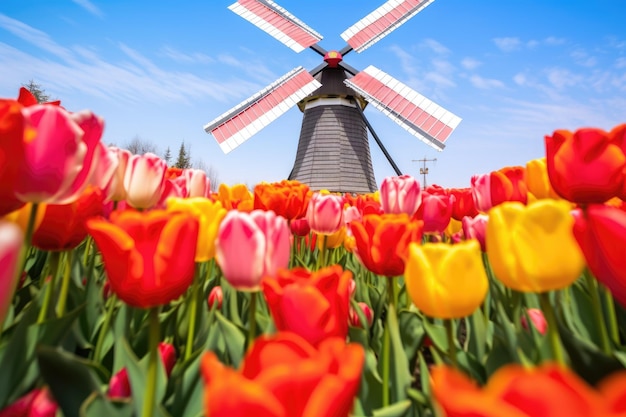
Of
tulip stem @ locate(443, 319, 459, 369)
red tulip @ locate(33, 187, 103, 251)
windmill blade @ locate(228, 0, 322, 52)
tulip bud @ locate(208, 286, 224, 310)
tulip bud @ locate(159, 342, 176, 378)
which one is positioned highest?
windmill blade @ locate(228, 0, 322, 52)

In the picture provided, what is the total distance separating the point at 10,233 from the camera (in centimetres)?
35

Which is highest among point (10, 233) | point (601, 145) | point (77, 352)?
point (601, 145)

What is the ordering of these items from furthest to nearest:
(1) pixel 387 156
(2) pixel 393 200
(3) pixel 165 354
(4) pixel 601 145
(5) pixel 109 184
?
(1) pixel 387 156
(2) pixel 393 200
(5) pixel 109 184
(4) pixel 601 145
(3) pixel 165 354

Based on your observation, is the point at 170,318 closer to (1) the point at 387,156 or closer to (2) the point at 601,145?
(2) the point at 601,145

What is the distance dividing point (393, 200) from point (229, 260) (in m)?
1.68

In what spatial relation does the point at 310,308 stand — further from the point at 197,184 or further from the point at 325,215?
the point at 197,184

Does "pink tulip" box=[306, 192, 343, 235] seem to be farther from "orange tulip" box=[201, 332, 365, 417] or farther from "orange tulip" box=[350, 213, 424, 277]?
"orange tulip" box=[201, 332, 365, 417]

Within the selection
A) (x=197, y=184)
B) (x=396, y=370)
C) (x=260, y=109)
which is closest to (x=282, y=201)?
(x=197, y=184)

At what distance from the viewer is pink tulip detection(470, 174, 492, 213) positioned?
264 centimetres

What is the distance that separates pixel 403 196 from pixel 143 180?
5.17 ft

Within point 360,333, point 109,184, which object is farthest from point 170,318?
point 360,333

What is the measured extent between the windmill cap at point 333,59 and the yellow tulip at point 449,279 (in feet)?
62.5

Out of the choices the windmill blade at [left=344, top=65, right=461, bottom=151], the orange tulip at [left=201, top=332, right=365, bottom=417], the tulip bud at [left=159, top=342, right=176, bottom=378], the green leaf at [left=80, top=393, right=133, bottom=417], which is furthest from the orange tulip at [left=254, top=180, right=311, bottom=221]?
the windmill blade at [left=344, top=65, right=461, bottom=151]

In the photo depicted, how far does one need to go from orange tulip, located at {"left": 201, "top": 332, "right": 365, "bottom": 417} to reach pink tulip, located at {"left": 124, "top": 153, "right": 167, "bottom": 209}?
5.17 feet
